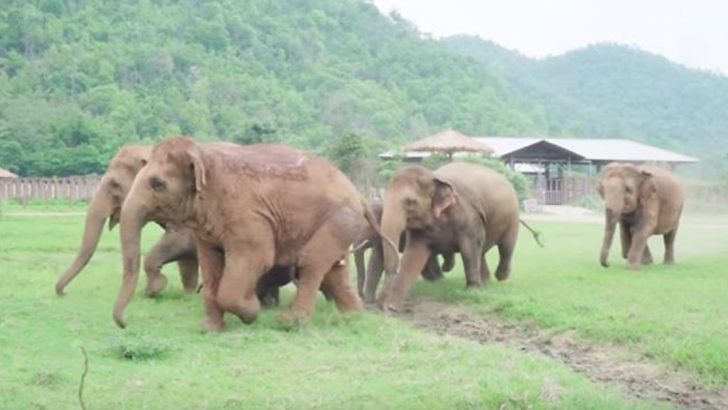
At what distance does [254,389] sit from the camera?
21.1 feet

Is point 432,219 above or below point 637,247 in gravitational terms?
above

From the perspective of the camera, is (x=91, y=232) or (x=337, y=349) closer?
(x=337, y=349)

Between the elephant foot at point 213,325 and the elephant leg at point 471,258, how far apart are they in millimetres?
3776

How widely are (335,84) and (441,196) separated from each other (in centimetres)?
364

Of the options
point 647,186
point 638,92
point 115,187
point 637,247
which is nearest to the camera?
point 115,187

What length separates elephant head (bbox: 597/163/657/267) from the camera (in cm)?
1488

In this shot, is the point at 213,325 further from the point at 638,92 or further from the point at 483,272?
the point at 638,92

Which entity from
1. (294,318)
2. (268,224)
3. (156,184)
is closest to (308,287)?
(294,318)

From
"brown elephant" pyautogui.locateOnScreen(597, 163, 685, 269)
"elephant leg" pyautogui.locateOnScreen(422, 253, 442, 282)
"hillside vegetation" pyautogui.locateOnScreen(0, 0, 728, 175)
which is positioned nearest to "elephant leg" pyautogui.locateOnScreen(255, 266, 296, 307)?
"elephant leg" pyautogui.locateOnScreen(422, 253, 442, 282)

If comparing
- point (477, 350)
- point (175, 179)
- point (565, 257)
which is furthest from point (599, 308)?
point (565, 257)

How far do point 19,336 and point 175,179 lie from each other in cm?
175

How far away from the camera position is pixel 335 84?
47.8ft

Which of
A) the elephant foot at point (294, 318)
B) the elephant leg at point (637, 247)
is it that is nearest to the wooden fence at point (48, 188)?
the elephant leg at point (637, 247)

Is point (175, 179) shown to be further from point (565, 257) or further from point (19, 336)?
point (565, 257)
